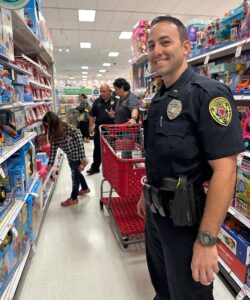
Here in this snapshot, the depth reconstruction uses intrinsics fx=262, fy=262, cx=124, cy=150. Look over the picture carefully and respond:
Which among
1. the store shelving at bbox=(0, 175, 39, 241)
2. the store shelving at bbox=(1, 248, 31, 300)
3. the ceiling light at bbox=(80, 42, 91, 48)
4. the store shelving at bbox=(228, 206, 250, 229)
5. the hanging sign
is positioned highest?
the ceiling light at bbox=(80, 42, 91, 48)

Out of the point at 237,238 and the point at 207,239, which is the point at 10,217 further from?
the point at 237,238

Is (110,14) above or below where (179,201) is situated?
above

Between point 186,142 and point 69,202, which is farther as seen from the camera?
point 69,202

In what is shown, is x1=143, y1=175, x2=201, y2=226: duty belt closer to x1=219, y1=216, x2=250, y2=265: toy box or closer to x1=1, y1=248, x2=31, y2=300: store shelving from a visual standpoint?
x1=219, y1=216, x2=250, y2=265: toy box

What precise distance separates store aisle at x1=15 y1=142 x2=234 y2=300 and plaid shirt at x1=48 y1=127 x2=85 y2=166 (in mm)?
781

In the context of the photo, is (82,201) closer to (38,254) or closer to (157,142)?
(38,254)

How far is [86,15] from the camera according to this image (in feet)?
26.7

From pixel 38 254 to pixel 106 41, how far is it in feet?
35.8

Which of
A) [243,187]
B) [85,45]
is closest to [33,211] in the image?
[243,187]

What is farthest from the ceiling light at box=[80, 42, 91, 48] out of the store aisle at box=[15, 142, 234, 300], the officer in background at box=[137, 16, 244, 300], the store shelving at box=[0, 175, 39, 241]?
the officer in background at box=[137, 16, 244, 300]

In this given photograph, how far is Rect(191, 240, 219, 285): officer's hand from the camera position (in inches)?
42.8

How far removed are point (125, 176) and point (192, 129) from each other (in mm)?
1292

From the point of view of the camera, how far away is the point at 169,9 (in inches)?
303

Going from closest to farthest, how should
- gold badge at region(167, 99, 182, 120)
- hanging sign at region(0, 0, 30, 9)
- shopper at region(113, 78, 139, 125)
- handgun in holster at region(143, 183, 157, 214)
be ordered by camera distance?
gold badge at region(167, 99, 182, 120)
handgun in holster at region(143, 183, 157, 214)
hanging sign at region(0, 0, 30, 9)
shopper at region(113, 78, 139, 125)
